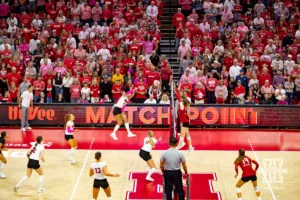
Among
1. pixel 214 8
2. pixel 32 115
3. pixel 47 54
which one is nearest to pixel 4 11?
pixel 47 54

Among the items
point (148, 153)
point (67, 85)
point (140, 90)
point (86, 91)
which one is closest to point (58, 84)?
point (67, 85)

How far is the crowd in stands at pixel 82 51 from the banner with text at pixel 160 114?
713 millimetres

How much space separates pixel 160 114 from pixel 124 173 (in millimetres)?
6944

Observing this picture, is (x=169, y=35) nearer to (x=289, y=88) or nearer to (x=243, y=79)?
(x=243, y=79)

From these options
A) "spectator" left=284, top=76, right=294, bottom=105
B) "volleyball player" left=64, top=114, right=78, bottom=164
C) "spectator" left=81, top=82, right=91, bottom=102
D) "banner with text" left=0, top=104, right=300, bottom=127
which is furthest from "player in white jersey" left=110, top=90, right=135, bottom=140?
"spectator" left=284, top=76, right=294, bottom=105

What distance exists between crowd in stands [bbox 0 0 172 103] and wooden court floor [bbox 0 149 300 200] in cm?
527

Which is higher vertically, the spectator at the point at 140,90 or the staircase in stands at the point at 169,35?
the staircase in stands at the point at 169,35

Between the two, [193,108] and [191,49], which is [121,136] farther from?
[191,49]

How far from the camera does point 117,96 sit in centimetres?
2870

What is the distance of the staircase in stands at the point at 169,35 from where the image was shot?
32.8 metres

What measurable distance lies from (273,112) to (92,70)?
841 cm

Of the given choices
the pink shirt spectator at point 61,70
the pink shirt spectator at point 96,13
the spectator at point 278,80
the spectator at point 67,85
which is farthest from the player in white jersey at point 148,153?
the pink shirt spectator at point 96,13

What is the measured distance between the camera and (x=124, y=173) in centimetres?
2128

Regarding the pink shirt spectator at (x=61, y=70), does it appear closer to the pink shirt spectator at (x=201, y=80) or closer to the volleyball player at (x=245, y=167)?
the pink shirt spectator at (x=201, y=80)
